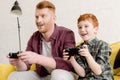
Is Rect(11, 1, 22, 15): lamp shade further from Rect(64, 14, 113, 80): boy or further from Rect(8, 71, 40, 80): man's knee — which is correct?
Rect(64, 14, 113, 80): boy

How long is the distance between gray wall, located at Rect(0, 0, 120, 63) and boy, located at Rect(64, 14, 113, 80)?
839 mm

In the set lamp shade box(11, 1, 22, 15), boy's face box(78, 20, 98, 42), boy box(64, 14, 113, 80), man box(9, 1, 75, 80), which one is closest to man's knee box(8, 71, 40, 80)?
man box(9, 1, 75, 80)

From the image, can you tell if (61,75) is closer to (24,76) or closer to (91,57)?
(91,57)

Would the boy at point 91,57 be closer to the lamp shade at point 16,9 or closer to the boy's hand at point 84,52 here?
the boy's hand at point 84,52

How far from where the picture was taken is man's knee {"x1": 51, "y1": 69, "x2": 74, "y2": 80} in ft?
4.81

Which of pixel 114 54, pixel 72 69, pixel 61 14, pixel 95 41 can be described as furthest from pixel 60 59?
pixel 61 14

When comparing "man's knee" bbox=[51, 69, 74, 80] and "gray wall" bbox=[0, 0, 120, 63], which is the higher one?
"gray wall" bbox=[0, 0, 120, 63]

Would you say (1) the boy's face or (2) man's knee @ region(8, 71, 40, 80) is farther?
(2) man's knee @ region(8, 71, 40, 80)

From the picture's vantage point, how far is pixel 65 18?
2.63 metres

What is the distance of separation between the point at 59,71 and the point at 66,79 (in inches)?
2.7

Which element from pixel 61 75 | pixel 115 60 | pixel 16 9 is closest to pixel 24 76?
pixel 61 75

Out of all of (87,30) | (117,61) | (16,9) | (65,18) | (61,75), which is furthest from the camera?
(65,18)

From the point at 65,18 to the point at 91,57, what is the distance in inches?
46.4

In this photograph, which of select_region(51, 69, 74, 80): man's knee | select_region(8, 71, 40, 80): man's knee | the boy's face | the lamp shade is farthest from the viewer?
the lamp shade
